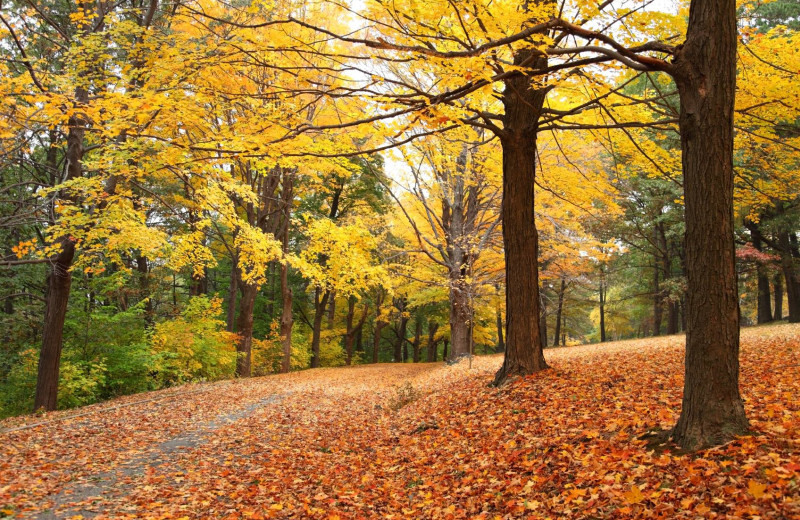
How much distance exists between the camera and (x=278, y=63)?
8141 mm

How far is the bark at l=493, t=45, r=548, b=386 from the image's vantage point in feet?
25.0

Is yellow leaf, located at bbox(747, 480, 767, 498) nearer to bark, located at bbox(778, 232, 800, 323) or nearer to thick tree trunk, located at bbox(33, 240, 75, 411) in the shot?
thick tree trunk, located at bbox(33, 240, 75, 411)

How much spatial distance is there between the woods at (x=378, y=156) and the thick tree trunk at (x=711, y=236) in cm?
2

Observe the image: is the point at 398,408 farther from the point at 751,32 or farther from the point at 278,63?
the point at 751,32

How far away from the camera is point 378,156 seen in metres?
22.5

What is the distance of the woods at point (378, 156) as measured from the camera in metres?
4.05

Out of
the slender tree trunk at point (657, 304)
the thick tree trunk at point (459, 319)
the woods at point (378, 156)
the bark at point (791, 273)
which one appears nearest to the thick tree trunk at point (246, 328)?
the woods at point (378, 156)

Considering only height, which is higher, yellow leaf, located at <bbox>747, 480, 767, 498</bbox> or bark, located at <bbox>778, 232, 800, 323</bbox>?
bark, located at <bbox>778, 232, 800, 323</bbox>

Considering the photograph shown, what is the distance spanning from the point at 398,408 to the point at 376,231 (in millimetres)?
11606

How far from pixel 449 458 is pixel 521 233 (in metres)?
3.74

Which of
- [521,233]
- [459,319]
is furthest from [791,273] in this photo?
[521,233]

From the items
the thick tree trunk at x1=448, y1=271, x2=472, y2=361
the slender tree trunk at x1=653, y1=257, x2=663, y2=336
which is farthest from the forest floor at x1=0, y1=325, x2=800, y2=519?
the slender tree trunk at x1=653, y1=257, x2=663, y2=336

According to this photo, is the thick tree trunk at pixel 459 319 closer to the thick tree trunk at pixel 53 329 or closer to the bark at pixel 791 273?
the thick tree trunk at pixel 53 329

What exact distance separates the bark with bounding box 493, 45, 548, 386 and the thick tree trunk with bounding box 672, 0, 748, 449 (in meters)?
3.65
